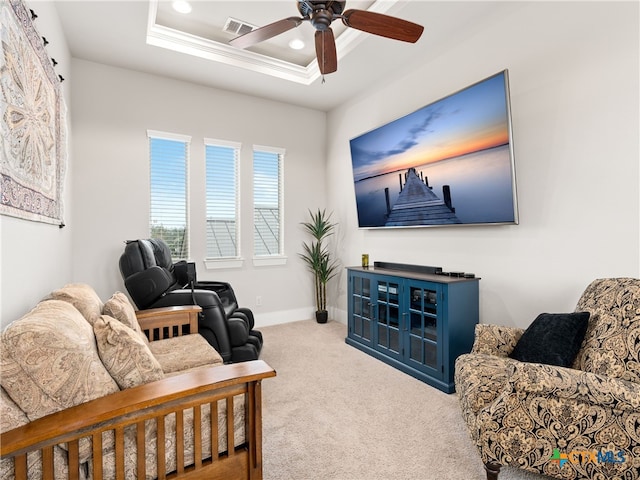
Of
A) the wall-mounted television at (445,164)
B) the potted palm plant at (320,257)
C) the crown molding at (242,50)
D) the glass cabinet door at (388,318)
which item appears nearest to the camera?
the wall-mounted television at (445,164)

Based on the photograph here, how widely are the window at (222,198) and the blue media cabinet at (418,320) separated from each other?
1.75 meters

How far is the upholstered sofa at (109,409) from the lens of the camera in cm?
101

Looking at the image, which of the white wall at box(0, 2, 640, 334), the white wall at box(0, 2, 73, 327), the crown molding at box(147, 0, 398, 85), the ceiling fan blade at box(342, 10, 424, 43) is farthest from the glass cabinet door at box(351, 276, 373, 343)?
the white wall at box(0, 2, 73, 327)

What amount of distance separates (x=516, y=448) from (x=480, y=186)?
190cm

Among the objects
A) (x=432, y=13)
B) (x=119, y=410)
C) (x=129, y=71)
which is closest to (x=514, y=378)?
(x=119, y=410)

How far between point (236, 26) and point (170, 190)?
1.89 m

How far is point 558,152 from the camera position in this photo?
2400 mm

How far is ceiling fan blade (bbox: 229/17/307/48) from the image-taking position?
6.87 feet

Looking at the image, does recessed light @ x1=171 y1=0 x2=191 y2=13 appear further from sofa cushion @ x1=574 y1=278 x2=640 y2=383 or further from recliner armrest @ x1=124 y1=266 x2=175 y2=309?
sofa cushion @ x1=574 y1=278 x2=640 y2=383

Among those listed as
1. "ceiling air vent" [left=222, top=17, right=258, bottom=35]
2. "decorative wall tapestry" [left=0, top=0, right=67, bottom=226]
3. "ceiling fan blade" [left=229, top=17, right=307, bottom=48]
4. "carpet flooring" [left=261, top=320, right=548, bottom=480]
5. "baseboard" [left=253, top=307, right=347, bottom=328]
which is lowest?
"carpet flooring" [left=261, top=320, right=548, bottom=480]

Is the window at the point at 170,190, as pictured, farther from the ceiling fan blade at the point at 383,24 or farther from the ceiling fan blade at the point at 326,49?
the ceiling fan blade at the point at 383,24

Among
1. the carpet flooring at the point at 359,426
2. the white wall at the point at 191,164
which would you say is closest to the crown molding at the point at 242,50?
the white wall at the point at 191,164

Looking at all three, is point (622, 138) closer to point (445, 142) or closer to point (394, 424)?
point (445, 142)

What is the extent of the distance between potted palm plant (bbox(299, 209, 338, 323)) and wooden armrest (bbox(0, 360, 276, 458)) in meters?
3.26
